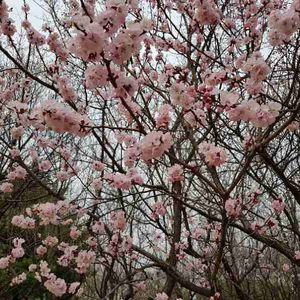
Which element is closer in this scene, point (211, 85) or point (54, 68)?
point (211, 85)

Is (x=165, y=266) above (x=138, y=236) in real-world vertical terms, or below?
below

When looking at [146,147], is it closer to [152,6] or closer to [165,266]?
[165,266]

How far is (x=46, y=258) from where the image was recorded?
7230 mm

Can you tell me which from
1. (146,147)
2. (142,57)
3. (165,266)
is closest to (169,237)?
(165,266)

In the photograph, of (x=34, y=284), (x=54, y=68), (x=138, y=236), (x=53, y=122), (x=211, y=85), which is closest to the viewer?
(x=53, y=122)

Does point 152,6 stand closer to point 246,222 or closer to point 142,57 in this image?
point 142,57

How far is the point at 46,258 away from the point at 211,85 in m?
6.17

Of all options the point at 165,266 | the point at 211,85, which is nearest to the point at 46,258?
the point at 165,266

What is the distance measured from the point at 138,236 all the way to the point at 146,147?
22.2 feet

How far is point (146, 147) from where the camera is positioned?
1714 mm

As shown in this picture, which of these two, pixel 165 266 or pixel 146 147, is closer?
pixel 146 147

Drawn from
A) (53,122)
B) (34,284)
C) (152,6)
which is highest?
(152,6)

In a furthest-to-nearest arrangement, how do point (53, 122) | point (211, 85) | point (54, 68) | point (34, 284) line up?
1. point (34, 284)
2. point (54, 68)
3. point (211, 85)
4. point (53, 122)

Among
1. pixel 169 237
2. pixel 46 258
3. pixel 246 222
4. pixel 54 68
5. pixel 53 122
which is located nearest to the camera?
pixel 53 122
